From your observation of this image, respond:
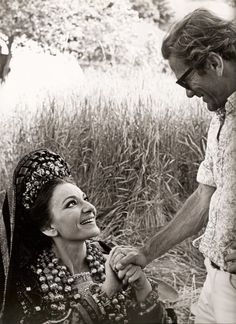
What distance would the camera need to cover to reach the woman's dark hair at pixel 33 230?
8.38 ft

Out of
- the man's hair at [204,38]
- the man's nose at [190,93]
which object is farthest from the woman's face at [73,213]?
the man's hair at [204,38]

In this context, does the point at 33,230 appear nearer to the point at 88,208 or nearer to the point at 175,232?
the point at 88,208

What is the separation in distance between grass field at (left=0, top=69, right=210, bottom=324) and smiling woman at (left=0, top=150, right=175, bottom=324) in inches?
2.5

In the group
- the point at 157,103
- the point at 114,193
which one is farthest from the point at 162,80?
the point at 114,193

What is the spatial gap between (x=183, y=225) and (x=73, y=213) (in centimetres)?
41

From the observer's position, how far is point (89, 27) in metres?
2.55

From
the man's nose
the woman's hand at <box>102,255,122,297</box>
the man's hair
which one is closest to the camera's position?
the man's hair

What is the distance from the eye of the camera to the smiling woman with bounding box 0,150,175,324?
2.51 meters

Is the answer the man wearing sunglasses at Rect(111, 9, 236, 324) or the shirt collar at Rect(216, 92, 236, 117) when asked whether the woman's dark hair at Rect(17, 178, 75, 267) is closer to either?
the man wearing sunglasses at Rect(111, 9, 236, 324)

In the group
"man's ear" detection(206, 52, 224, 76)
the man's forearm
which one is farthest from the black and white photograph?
"man's ear" detection(206, 52, 224, 76)

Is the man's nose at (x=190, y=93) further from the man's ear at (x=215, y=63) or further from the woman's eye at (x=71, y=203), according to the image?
the woman's eye at (x=71, y=203)

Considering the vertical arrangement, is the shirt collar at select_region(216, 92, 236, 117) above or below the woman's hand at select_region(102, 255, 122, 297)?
above

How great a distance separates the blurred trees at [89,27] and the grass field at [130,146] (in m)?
0.08

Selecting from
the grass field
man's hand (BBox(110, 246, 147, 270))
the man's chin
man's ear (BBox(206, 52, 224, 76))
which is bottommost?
man's hand (BBox(110, 246, 147, 270))
